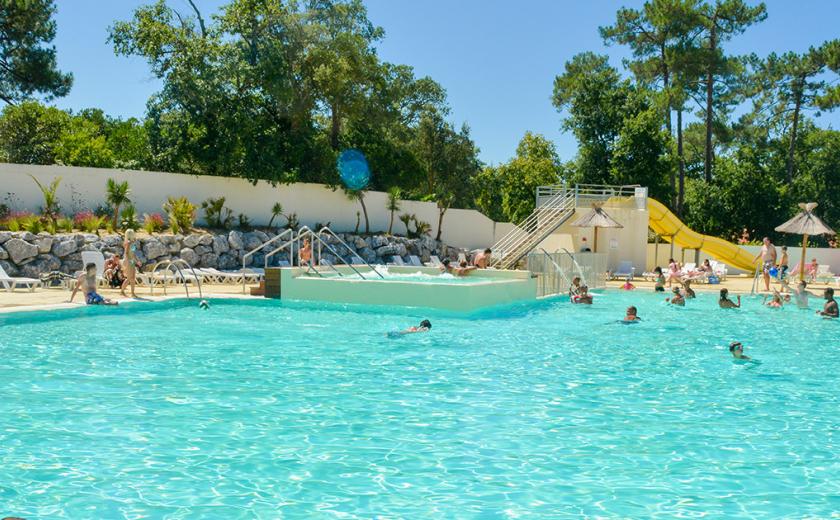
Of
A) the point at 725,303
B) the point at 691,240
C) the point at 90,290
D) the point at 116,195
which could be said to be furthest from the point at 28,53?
the point at 691,240

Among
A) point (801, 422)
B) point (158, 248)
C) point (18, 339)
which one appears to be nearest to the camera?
point (801, 422)

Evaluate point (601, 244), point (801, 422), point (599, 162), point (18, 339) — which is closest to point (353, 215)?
point (601, 244)

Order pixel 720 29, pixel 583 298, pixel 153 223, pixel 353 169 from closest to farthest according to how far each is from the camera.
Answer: pixel 583 298 → pixel 153 223 → pixel 353 169 → pixel 720 29

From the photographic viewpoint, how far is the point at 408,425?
673cm

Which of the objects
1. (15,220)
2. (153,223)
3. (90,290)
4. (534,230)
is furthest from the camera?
(534,230)

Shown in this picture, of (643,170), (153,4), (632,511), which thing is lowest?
(632,511)

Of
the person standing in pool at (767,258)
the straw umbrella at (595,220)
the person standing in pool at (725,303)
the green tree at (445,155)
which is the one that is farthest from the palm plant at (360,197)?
the person standing in pool at (725,303)

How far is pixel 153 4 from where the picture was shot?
82.2 ft

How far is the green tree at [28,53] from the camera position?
81.3 ft

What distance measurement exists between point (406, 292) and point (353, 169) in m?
14.7

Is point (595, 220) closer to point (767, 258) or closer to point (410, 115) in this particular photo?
point (767, 258)

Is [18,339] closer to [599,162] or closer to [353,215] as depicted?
[353,215]

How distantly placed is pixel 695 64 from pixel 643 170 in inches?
293

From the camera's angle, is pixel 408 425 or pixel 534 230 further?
pixel 534 230
